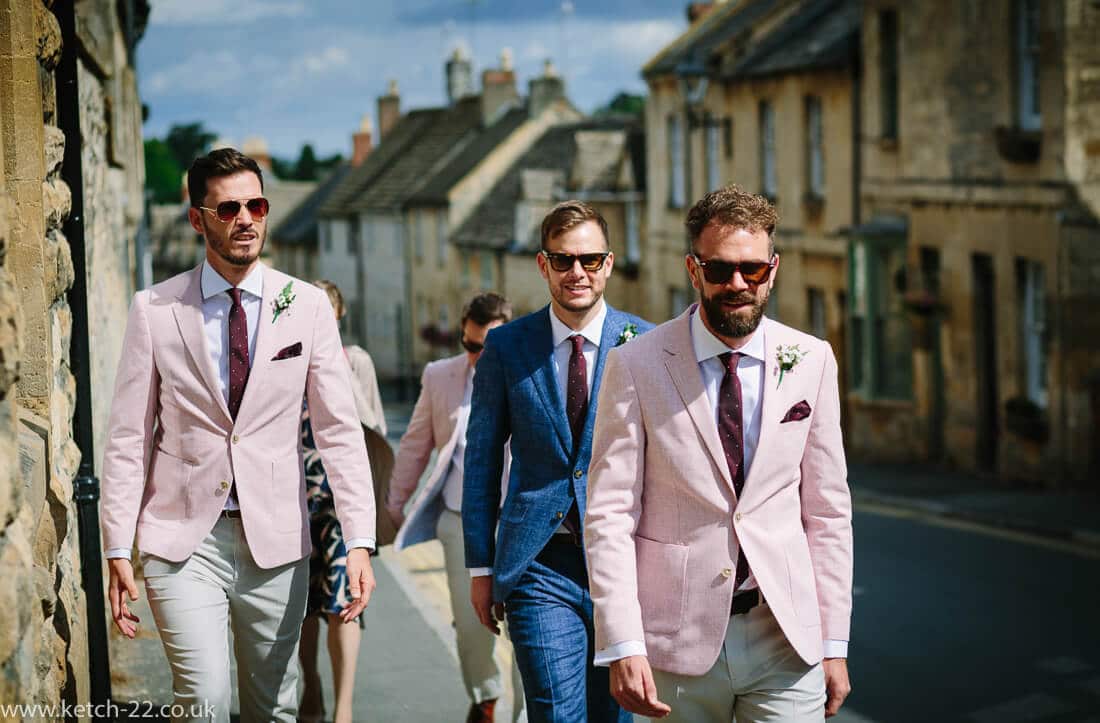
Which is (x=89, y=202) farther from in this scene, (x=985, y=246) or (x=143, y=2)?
(x=985, y=246)

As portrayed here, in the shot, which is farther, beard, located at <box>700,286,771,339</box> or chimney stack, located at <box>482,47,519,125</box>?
chimney stack, located at <box>482,47,519,125</box>

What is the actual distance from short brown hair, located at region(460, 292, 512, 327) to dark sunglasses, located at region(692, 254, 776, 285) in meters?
2.91

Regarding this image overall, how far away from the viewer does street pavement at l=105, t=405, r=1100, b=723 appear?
28.1 ft

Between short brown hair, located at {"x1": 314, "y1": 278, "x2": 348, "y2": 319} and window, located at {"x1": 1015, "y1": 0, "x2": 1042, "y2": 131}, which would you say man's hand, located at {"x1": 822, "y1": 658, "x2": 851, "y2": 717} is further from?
window, located at {"x1": 1015, "y1": 0, "x2": 1042, "y2": 131}

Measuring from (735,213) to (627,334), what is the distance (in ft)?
4.35

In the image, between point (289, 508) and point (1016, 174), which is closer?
point (289, 508)

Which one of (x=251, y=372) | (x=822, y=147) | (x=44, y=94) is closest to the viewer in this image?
(x=251, y=372)

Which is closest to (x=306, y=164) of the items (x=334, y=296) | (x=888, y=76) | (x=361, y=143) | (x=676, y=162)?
(x=361, y=143)

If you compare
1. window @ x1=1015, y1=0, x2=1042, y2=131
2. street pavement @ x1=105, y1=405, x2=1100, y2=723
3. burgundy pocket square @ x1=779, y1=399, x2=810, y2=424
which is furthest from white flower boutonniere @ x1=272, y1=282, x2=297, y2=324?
window @ x1=1015, y1=0, x2=1042, y2=131

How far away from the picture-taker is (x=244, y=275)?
5.47 meters

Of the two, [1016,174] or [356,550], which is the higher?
[1016,174]

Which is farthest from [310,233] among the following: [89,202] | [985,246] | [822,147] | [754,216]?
[754,216]

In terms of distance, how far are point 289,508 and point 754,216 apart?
6.32ft

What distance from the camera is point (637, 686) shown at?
14.9 feet
